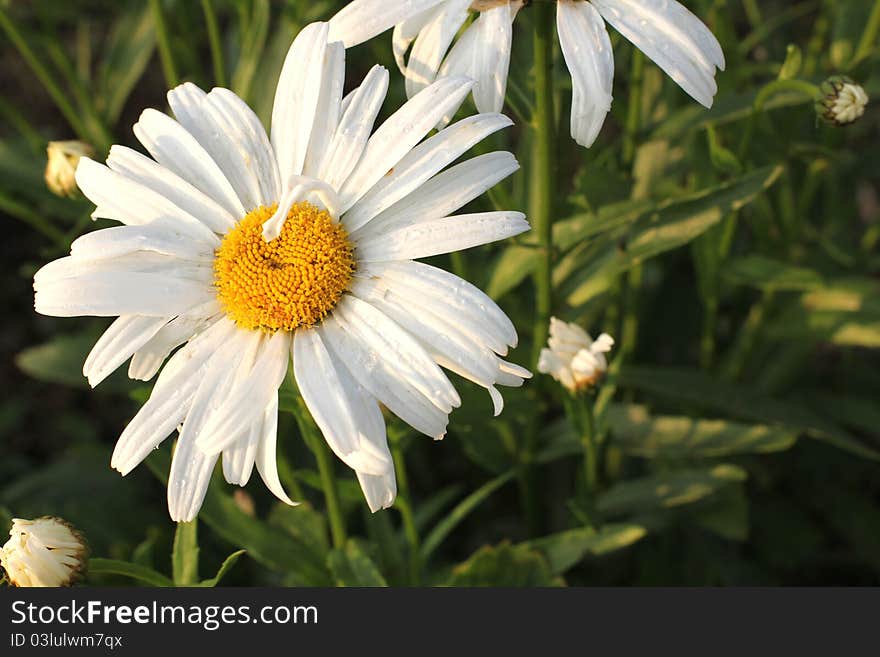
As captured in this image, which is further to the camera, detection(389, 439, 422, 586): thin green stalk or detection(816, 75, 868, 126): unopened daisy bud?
detection(389, 439, 422, 586): thin green stalk

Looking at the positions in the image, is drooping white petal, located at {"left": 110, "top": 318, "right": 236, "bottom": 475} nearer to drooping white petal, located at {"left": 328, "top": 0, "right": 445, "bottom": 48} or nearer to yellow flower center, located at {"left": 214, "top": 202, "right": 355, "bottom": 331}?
yellow flower center, located at {"left": 214, "top": 202, "right": 355, "bottom": 331}

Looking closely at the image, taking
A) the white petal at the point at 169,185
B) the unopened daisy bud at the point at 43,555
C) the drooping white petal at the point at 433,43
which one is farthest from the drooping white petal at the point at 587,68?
the unopened daisy bud at the point at 43,555

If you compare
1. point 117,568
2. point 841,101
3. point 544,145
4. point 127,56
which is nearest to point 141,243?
point 117,568

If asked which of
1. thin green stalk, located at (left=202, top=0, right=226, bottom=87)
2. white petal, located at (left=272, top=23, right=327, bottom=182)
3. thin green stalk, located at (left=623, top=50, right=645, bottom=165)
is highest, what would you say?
thin green stalk, located at (left=202, top=0, right=226, bottom=87)

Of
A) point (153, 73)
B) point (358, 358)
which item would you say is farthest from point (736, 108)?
point (153, 73)

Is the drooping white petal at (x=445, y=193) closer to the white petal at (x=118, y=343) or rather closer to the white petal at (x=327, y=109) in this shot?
the white petal at (x=327, y=109)

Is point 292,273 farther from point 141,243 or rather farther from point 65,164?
point 65,164

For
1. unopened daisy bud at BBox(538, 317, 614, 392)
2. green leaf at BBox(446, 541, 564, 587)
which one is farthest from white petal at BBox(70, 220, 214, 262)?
green leaf at BBox(446, 541, 564, 587)
